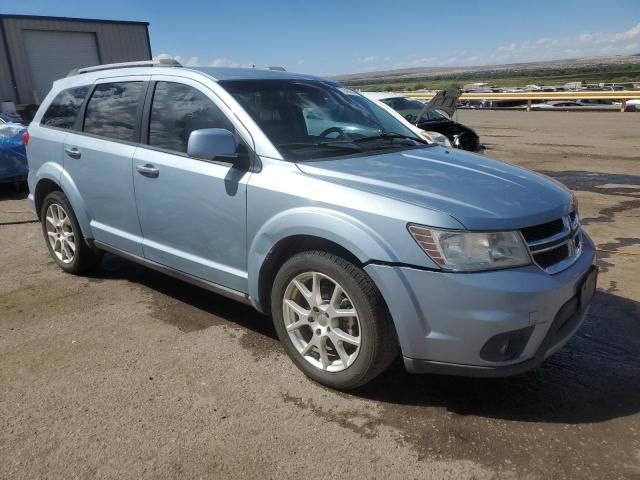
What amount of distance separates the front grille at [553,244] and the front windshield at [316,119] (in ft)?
4.08

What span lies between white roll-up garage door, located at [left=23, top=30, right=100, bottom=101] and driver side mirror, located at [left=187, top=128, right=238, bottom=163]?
19801 millimetres

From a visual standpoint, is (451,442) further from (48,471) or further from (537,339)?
(48,471)

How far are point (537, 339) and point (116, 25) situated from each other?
23.0m

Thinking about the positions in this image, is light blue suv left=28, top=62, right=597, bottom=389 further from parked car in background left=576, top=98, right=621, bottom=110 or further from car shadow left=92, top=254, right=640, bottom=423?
parked car in background left=576, top=98, right=621, bottom=110

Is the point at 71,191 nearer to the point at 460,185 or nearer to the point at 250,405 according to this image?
the point at 250,405

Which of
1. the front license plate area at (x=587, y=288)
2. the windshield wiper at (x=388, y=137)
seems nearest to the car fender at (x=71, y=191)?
the windshield wiper at (x=388, y=137)

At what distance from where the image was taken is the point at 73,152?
4.57 meters

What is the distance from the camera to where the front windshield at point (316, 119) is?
3.49 meters

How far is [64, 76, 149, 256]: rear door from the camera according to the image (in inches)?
162

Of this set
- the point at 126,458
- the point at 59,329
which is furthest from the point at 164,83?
the point at 126,458

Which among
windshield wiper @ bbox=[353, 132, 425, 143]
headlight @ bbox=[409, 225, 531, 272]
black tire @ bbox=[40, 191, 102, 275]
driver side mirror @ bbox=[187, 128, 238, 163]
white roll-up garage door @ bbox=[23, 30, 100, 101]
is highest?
white roll-up garage door @ bbox=[23, 30, 100, 101]

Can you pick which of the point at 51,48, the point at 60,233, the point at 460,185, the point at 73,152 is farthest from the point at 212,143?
the point at 51,48

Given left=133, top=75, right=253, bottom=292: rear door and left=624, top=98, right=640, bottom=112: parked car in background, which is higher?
left=133, top=75, right=253, bottom=292: rear door

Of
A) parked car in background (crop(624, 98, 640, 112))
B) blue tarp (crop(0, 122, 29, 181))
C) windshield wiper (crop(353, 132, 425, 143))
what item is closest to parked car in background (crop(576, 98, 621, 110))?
parked car in background (crop(624, 98, 640, 112))
